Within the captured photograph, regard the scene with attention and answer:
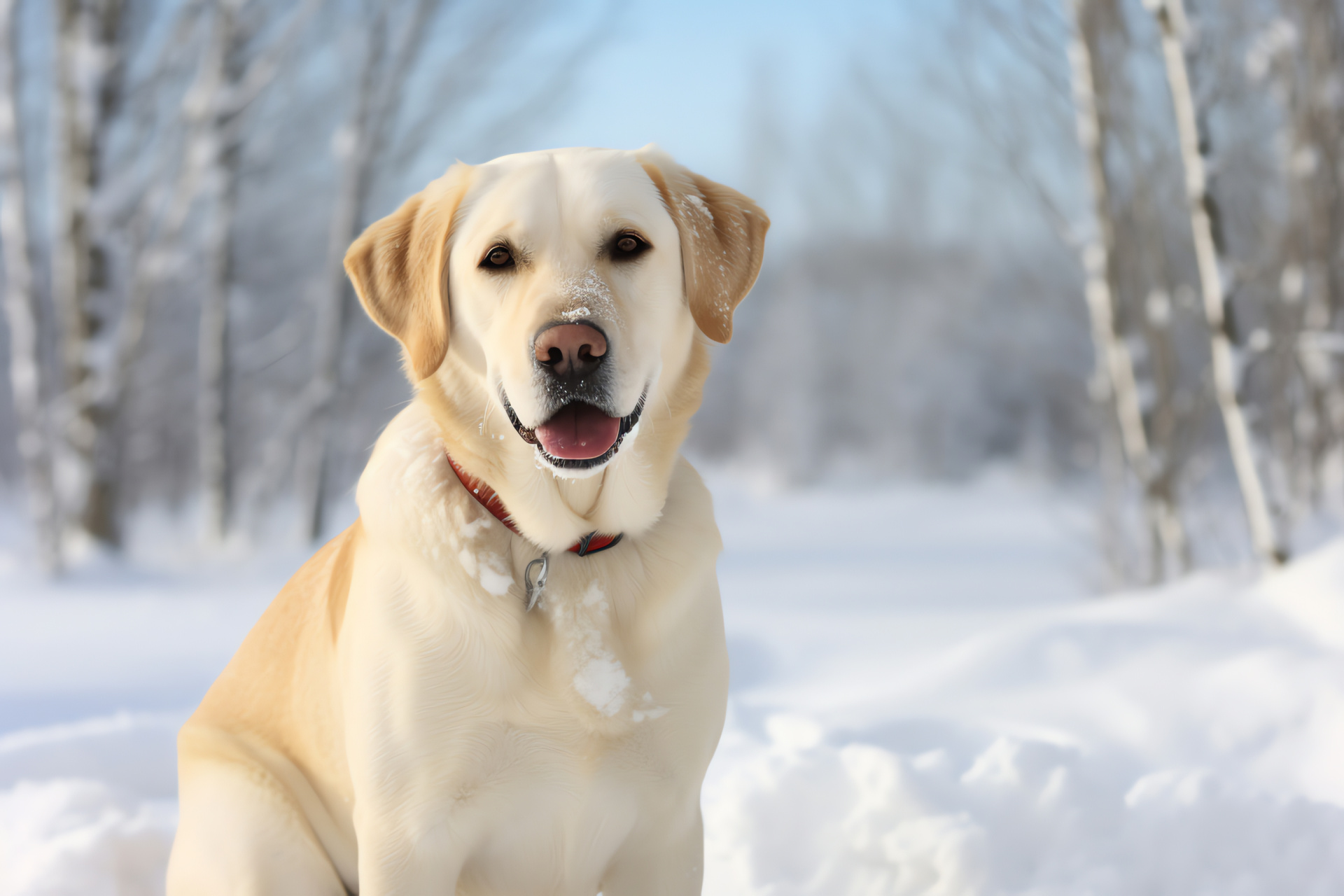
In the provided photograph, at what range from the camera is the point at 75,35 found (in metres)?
7.04

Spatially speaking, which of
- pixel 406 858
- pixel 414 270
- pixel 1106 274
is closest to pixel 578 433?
pixel 414 270

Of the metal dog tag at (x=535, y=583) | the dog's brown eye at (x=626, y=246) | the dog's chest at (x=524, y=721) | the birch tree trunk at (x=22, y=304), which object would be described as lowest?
the dog's chest at (x=524, y=721)

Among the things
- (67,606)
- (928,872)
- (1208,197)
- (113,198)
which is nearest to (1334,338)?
(1208,197)

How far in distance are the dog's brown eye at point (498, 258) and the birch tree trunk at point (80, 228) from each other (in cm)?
668

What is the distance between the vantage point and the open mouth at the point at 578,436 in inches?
59.1

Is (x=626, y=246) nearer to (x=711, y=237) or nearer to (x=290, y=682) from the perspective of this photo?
(x=711, y=237)

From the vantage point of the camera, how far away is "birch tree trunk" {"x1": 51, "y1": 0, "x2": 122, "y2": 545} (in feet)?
23.0

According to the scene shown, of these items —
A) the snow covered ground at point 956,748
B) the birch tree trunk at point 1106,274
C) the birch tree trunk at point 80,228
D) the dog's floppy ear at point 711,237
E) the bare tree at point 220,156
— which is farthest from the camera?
the bare tree at point 220,156

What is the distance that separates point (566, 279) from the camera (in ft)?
5.04

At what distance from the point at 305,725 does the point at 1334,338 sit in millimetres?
4649

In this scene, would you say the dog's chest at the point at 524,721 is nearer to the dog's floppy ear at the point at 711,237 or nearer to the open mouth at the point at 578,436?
the open mouth at the point at 578,436

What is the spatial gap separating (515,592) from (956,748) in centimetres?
191

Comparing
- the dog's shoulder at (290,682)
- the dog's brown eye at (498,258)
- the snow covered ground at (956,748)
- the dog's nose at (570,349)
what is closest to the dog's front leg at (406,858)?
the dog's shoulder at (290,682)

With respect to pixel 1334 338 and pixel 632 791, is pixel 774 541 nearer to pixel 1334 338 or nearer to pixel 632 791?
pixel 1334 338
